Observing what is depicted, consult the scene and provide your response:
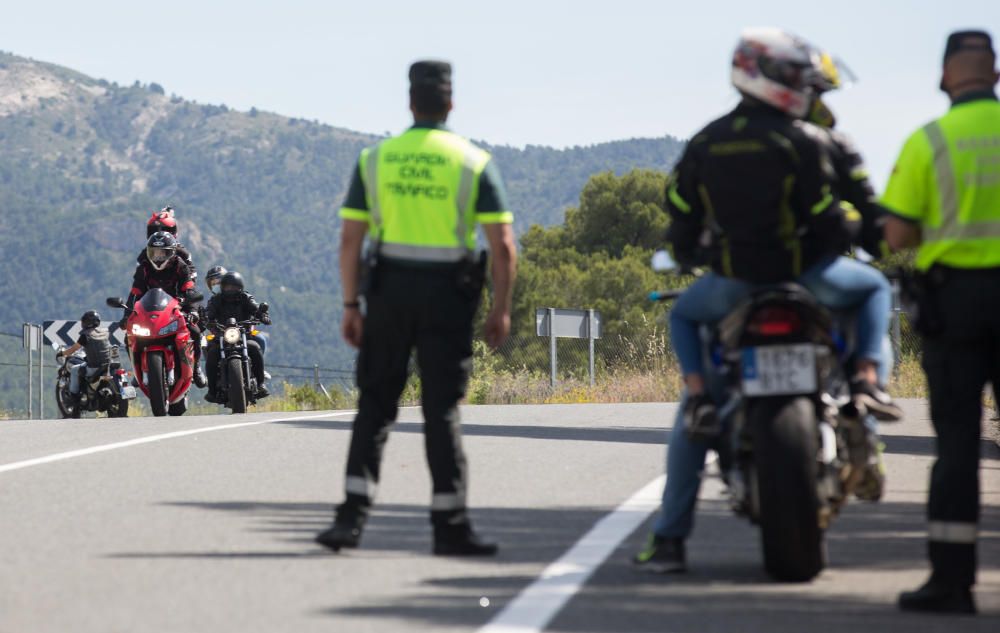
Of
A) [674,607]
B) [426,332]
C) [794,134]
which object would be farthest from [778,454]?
[426,332]

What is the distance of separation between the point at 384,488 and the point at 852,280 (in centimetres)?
438

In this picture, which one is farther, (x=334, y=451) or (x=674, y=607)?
(x=334, y=451)

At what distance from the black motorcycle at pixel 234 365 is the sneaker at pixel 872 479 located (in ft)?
46.5

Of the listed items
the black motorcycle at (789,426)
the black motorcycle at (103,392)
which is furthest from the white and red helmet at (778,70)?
the black motorcycle at (103,392)

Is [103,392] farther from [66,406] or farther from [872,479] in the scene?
[872,479]

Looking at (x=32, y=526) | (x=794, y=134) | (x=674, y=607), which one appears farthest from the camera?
(x=32, y=526)

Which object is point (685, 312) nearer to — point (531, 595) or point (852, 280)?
point (852, 280)

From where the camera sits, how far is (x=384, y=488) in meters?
11.3

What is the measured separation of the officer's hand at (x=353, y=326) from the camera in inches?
335

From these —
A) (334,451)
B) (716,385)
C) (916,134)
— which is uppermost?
(916,134)

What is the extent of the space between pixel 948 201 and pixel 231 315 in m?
15.0

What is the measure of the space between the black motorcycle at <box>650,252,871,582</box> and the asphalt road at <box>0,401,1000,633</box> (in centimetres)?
25

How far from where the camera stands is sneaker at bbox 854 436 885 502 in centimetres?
734

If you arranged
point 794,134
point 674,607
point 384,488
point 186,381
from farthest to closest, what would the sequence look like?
point 186,381 < point 384,488 < point 794,134 < point 674,607
